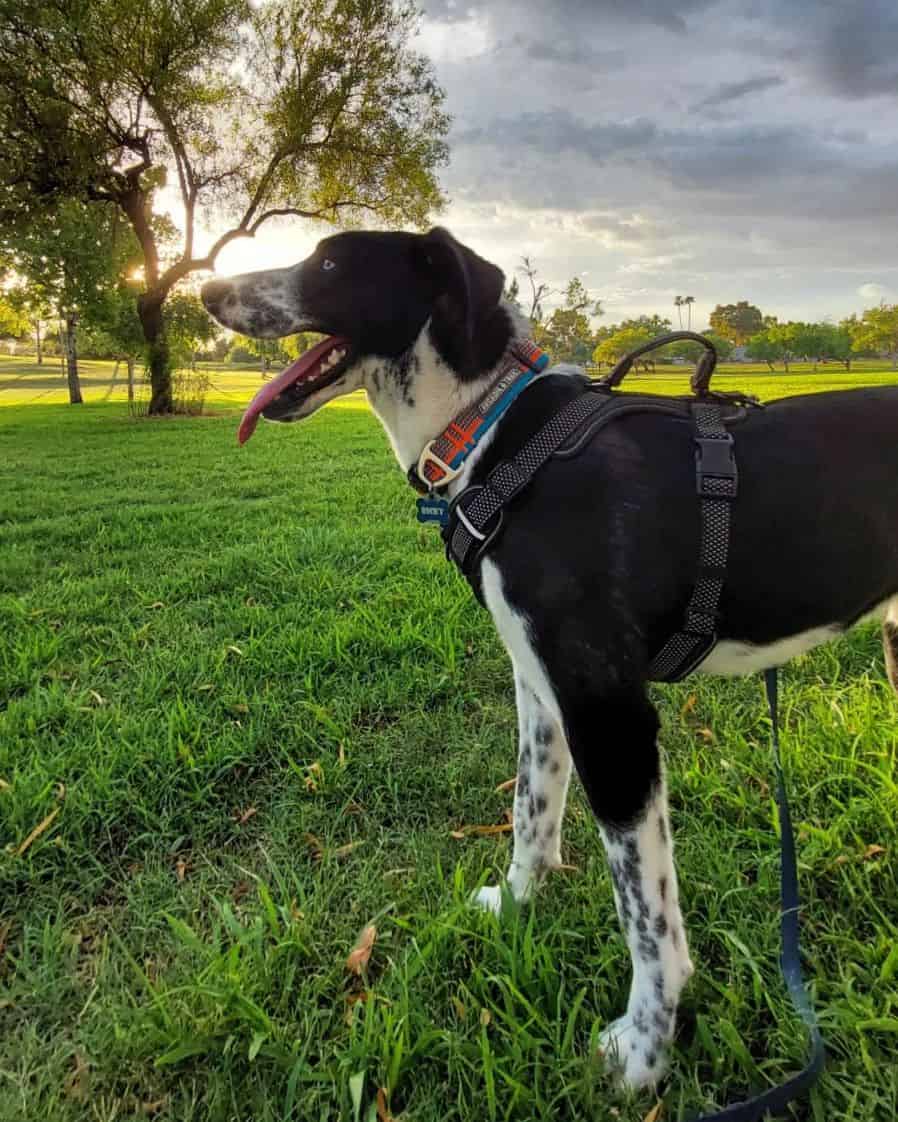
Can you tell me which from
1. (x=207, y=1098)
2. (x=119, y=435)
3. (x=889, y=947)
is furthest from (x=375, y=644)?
(x=119, y=435)

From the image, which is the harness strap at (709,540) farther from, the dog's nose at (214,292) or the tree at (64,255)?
the tree at (64,255)

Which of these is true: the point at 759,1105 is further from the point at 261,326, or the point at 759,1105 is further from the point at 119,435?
the point at 119,435

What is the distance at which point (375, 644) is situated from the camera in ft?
11.8

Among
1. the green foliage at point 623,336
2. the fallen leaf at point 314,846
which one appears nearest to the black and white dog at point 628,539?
the fallen leaf at point 314,846

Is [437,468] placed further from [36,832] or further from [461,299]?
[36,832]

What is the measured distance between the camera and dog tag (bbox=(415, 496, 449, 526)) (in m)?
1.84

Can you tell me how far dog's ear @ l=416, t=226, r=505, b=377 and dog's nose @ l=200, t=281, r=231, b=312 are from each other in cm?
73

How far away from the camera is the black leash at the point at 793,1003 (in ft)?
4.60

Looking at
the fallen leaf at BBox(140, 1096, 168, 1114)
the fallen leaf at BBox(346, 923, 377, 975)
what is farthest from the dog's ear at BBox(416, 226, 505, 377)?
the fallen leaf at BBox(140, 1096, 168, 1114)

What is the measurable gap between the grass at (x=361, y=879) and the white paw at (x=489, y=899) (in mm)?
54

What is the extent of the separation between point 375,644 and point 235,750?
1020 millimetres

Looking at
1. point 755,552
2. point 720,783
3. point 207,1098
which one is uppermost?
point 755,552

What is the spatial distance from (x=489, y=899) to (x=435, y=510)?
119 centimetres

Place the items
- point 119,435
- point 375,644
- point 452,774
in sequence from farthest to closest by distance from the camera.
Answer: point 119,435
point 375,644
point 452,774
